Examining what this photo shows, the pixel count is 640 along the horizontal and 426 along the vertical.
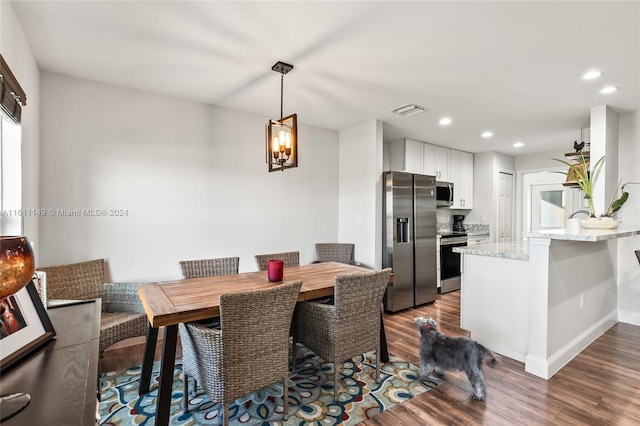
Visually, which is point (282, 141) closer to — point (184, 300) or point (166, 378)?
point (184, 300)

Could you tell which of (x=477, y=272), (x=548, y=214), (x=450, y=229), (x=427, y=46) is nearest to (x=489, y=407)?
(x=477, y=272)

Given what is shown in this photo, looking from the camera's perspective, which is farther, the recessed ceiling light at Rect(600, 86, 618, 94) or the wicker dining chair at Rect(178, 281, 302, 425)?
the recessed ceiling light at Rect(600, 86, 618, 94)

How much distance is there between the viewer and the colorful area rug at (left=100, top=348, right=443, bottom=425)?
1921mm

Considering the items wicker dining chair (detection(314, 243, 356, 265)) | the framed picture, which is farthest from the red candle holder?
wicker dining chair (detection(314, 243, 356, 265))

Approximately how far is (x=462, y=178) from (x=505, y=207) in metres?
1.06

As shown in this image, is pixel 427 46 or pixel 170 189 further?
pixel 170 189

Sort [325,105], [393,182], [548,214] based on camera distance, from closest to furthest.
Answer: [325,105] → [393,182] → [548,214]

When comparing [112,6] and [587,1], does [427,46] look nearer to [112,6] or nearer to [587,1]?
[587,1]

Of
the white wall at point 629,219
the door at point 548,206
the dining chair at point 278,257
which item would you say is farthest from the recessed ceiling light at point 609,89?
the dining chair at point 278,257

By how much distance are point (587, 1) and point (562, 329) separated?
7.86ft

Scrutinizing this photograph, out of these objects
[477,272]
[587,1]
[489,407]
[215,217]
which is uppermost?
[587,1]

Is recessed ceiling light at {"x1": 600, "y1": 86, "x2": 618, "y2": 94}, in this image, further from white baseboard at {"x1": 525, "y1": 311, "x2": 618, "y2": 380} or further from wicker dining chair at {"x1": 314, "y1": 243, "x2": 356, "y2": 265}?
wicker dining chair at {"x1": 314, "y1": 243, "x2": 356, "y2": 265}

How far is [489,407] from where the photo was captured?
204cm

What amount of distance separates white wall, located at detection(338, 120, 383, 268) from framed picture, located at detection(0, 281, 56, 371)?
129 inches
